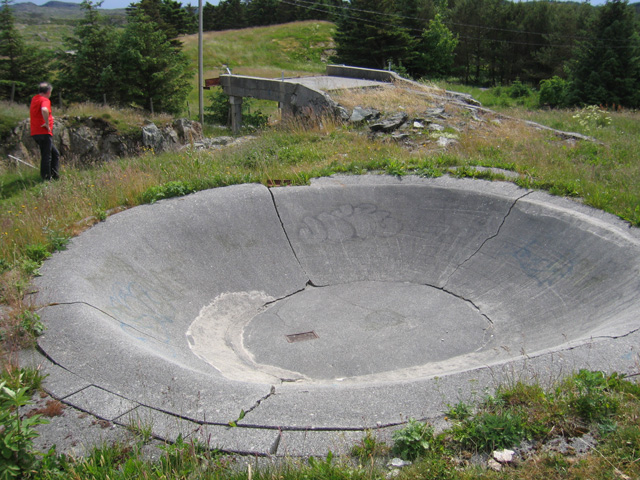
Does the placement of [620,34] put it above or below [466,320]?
above

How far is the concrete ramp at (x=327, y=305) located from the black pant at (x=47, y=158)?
3.70 meters

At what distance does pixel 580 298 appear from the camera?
23.6ft

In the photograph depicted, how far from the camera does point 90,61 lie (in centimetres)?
2866

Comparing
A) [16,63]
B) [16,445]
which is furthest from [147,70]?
[16,445]

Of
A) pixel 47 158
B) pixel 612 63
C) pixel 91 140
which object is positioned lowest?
pixel 91 140

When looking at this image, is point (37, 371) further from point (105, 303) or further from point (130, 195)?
point (130, 195)

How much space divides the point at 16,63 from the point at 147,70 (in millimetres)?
7814

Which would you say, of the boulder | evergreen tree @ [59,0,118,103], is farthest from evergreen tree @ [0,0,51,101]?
the boulder

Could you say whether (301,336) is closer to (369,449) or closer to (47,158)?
(369,449)

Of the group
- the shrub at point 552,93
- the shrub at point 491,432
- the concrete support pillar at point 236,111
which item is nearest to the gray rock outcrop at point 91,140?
the concrete support pillar at point 236,111

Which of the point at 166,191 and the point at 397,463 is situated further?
the point at 166,191

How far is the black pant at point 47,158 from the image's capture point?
1062cm

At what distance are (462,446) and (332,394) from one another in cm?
122

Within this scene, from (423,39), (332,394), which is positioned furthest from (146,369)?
(423,39)
